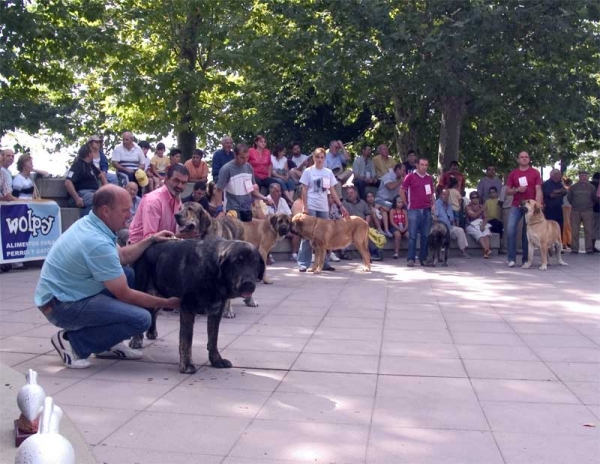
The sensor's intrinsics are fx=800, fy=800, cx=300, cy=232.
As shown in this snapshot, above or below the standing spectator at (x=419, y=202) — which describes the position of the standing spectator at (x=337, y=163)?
above

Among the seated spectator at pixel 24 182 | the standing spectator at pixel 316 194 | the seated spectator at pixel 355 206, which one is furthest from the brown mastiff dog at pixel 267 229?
the seated spectator at pixel 355 206

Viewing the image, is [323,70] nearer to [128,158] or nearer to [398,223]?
[398,223]

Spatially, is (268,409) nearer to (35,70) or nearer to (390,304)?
(390,304)

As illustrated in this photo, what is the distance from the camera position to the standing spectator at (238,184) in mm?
13328

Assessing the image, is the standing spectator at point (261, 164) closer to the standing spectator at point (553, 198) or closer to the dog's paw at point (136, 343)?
the standing spectator at point (553, 198)

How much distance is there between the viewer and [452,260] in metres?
17.5

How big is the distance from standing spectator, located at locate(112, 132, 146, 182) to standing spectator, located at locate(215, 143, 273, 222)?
366 centimetres

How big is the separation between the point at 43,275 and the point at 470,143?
74.8 ft

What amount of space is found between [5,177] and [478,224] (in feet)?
33.8

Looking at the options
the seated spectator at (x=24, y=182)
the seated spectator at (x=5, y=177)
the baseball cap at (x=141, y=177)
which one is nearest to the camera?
the seated spectator at (x=5, y=177)

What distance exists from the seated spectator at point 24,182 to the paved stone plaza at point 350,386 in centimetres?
347

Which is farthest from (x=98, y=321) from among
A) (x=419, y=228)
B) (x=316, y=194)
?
(x=419, y=228)

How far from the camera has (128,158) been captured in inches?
655

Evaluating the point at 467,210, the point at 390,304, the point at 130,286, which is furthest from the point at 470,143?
the point at 130,286
